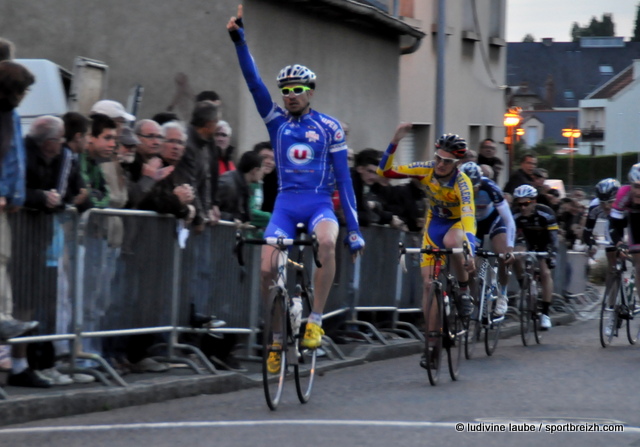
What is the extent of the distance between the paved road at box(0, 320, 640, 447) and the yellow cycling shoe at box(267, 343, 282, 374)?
28 centimetres

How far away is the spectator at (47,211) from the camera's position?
8117 millimetres

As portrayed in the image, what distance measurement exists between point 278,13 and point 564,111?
361 feet

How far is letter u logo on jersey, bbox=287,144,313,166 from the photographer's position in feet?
29.4

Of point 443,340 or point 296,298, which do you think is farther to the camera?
point 443,340

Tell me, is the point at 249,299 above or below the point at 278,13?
below

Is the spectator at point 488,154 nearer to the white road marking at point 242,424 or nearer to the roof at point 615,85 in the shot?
the white road marking at point 242,424

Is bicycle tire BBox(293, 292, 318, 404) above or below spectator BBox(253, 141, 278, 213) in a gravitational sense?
below

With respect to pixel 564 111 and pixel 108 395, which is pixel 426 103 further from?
pixel 564 111

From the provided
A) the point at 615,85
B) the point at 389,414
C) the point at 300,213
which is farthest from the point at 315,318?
the point at 615,85

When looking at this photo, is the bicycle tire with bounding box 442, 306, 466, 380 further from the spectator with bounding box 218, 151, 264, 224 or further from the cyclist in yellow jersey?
the spectator with bounding box 218, 151, 264, 224

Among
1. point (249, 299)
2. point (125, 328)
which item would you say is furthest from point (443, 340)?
point (125, 328)

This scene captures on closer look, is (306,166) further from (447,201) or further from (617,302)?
(617,302)

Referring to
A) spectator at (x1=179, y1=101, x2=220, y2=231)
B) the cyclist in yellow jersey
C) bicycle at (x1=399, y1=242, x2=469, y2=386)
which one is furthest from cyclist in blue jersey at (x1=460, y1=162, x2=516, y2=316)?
spectator at (x1=179, y1=101, x2=220, y2=231)

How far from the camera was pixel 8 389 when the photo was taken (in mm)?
7953
